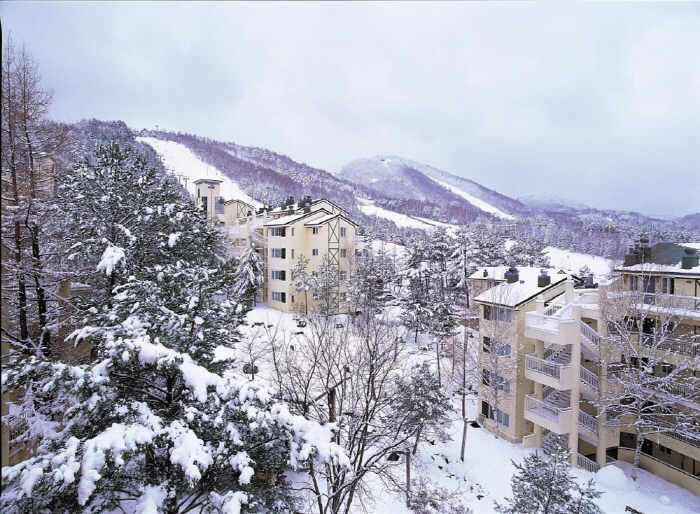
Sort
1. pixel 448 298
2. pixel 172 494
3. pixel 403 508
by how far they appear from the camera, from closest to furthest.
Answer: pixel 172 494 < pixel 403 508 < pixel 448 298

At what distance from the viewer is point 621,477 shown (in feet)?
39.7

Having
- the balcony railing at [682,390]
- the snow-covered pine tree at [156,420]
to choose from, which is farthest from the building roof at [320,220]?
the snow-covered pine tree at [156,420]

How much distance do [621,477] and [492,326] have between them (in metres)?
6.44

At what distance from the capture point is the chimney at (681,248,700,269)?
12.6 metres

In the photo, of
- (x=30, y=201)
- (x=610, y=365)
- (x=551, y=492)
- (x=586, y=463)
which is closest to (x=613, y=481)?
(x=586, y=463)

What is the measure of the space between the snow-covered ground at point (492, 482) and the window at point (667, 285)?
6560 millimetres

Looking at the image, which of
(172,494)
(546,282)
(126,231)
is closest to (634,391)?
(546,282)

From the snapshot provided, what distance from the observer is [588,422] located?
14031 millimetres

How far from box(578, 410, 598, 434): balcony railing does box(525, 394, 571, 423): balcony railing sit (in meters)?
0.77

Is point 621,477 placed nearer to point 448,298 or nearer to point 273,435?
point 273,435

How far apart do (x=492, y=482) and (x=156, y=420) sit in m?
12.5

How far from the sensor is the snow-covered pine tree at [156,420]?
414 centimetres

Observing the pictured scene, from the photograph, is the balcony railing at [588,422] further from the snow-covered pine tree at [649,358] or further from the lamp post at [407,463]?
the lamp post at [407,463]

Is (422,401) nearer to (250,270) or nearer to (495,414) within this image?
(495,414)
